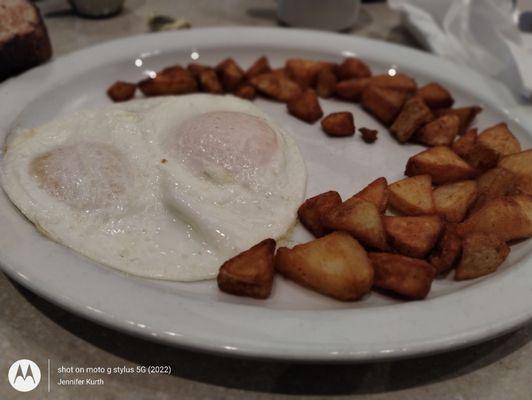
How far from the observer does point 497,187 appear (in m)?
1.38

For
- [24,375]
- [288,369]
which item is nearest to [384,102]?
[288,369]

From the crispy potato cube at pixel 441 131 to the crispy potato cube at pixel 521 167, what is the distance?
0.22 m

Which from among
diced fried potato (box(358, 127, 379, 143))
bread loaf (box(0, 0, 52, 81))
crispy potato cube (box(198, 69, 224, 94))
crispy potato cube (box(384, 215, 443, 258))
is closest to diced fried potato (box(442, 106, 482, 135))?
diced fried potato (box(358, 127, 379, 143))

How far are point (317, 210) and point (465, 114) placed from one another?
0.75 m

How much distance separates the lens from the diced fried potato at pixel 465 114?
5.62 feet

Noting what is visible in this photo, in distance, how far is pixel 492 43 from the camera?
2035mm

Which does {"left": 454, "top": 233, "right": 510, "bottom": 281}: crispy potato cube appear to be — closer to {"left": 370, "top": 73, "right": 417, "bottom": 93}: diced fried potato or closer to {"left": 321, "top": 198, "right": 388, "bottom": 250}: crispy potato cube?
{"left": 321, "top": 198, "right": 388, "bottom": 250}: crispy potato cube

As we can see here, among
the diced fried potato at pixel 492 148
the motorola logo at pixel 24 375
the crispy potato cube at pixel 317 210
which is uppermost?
the diced fried potato at pixel 492 148

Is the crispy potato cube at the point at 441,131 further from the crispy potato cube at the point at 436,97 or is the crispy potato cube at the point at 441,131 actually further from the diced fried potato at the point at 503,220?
the diced fried potato at the point at 503,220

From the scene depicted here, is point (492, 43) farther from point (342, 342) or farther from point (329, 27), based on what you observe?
point (342, 342)

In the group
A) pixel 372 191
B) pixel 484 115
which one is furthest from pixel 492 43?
pixel 372 191

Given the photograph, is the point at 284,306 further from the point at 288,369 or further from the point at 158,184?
the point at 158,184

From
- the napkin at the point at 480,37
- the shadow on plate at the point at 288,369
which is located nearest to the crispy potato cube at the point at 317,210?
the shadow on plate at the point at 288,369

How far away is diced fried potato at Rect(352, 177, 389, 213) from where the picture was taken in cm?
131
